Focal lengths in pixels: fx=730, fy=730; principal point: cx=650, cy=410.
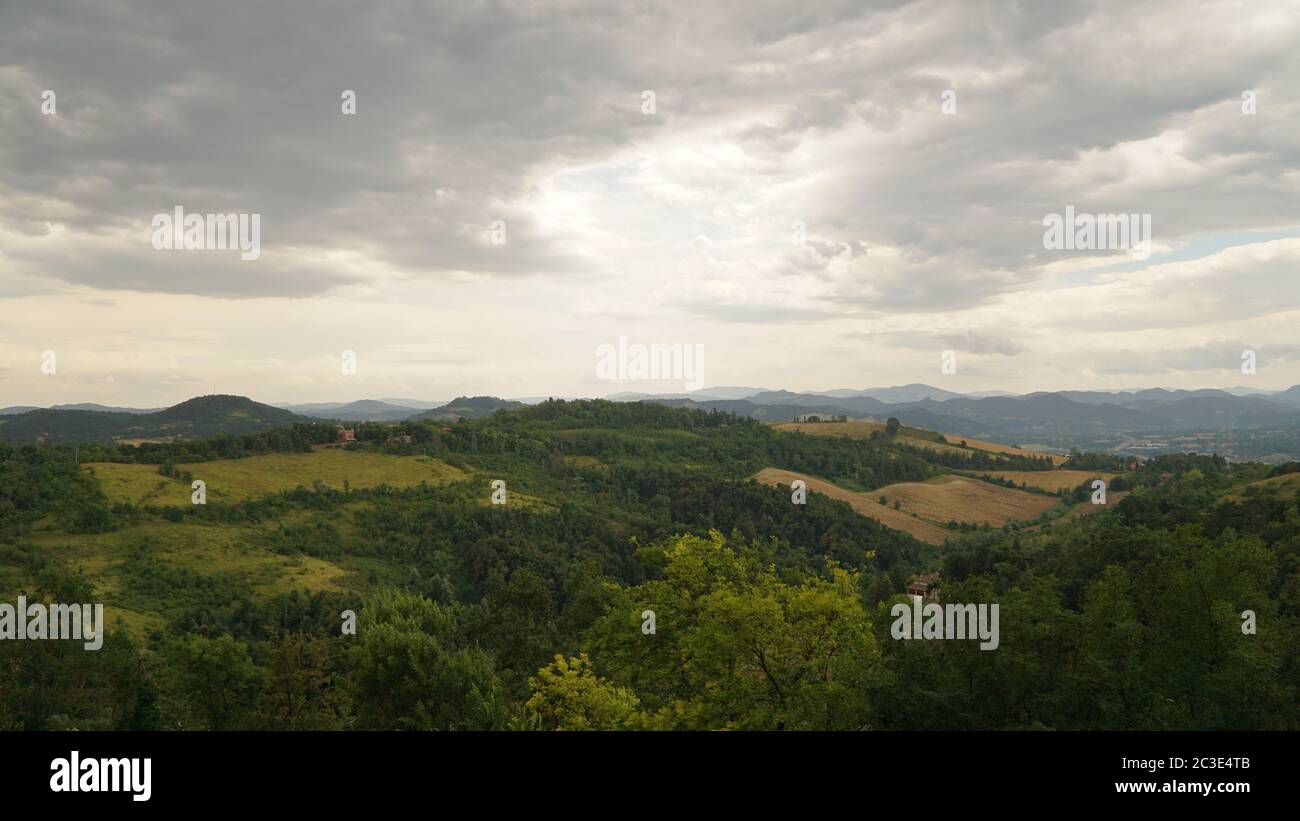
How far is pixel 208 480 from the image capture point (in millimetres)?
127188

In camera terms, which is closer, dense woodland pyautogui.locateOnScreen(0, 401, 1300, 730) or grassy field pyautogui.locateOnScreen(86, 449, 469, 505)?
dense woodland pyautogui.locateOnScreen(0, 401, 1300, 730)

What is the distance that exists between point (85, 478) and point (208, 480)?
1758 cm

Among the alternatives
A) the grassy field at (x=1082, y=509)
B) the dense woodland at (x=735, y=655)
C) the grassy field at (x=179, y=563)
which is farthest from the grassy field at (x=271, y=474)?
the grassy field at (x=1082, y=509)

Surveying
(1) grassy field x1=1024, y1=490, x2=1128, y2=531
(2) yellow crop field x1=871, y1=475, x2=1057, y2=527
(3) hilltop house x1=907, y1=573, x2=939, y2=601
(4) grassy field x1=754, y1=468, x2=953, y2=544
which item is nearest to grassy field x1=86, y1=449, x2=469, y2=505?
(4) grassy field x1=754, y1=468, x2=953, y2=544

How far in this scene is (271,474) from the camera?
5448 inches

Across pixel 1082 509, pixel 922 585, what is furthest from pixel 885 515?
pixel 922 585

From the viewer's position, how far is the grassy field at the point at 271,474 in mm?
115688

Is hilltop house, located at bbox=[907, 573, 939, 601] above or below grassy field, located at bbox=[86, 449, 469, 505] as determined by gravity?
below

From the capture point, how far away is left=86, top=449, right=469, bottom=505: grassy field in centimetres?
11569

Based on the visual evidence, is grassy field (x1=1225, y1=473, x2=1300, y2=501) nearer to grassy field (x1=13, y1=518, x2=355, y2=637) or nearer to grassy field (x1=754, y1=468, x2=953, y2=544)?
grassy field (x1=754, y1=468, x2=953, y2=544)

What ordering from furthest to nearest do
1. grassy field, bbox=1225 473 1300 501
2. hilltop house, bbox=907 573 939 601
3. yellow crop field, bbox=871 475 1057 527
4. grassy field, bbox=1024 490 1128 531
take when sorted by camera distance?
yellow crop field, bbox=871 475 1057 527 → grassy field, bbox=1024 490 1128 531 → grassy field, bbox=1225 473 1300 501 → hilltop house, bbox=907 573 939 601
